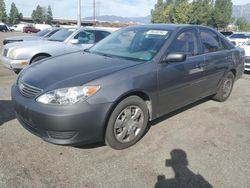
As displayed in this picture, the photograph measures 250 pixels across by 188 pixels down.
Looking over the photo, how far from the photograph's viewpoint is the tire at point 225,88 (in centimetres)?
576

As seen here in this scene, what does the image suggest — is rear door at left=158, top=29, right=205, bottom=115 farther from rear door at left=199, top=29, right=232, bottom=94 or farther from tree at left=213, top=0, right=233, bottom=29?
tree at left=213, top=0, right=233, bottom=29

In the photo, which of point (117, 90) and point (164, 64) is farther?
point (164, 64)

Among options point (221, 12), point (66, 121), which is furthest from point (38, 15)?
point (66, 121)

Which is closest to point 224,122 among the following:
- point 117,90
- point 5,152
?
point 117,90

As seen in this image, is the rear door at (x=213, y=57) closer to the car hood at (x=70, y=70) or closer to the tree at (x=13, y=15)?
the car hood at (x=70, y=70)

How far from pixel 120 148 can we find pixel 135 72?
3.40 feet

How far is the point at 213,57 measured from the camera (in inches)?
201

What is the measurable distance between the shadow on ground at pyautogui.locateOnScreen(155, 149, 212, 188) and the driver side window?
5.44 feet

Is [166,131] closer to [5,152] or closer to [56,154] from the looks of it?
[56,154]

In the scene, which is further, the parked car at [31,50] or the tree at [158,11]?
the tree at [158,11]

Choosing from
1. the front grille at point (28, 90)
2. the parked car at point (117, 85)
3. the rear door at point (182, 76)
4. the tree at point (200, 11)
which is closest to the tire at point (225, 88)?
the parked car at point (117, 85)

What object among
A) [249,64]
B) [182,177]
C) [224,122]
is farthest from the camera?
[249,64]

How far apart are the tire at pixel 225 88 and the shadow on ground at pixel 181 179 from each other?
2723 mm

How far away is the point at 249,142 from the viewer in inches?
162
